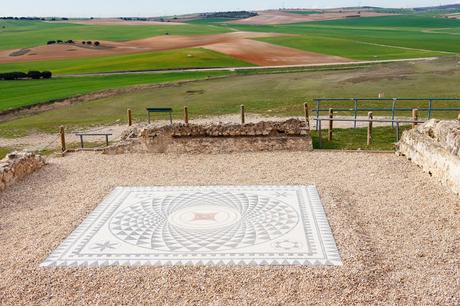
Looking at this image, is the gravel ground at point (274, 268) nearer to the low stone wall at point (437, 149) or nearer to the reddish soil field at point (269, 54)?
the low stone wall at point (437, 149)

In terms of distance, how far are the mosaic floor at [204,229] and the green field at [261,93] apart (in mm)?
13421

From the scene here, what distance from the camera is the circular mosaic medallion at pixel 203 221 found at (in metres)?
10.6

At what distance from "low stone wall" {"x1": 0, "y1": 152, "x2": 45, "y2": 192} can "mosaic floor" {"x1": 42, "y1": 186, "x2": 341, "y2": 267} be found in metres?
3.47

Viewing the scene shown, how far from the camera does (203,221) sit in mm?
11758

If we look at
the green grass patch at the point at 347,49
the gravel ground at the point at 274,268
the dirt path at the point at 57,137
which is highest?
the green grass patch at the point at 347,49

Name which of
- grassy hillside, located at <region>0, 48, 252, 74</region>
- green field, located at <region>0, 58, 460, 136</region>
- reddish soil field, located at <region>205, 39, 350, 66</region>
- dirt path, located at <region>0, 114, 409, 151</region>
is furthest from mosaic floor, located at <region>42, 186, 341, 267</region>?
reddish soil field, located at <region>205, 39, 350, 66</region>

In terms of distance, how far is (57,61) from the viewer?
5675 centimetres

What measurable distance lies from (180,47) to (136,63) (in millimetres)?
14369

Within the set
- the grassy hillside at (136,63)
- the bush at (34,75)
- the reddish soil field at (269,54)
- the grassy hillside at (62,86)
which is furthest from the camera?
the reddish soil field at (269,54)

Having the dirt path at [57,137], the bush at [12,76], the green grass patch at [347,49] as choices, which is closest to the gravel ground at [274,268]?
the dirt path at [57,137]

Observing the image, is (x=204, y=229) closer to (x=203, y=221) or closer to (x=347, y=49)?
(x=203, y=221)

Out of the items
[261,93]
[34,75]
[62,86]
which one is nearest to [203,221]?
[261,93]

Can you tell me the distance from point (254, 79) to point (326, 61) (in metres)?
15.1

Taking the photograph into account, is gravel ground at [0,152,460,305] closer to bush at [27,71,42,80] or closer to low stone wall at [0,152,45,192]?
low stone wall at [0,152,45,192]
